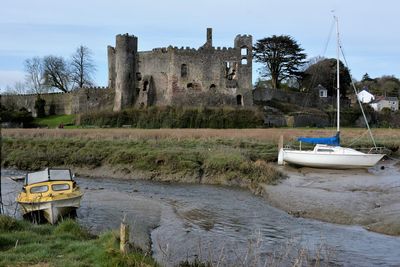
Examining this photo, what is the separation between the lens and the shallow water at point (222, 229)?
39.9 ft

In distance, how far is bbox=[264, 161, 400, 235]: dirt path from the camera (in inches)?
651

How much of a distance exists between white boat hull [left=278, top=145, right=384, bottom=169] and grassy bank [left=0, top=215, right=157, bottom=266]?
19.1 m

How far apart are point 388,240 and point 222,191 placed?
10379 mm

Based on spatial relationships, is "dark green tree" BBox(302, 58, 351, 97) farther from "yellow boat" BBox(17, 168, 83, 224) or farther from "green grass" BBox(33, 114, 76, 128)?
"yellow boat" BBox(17, 168, 83, 224)

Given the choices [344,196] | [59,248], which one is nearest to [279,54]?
[344,196]

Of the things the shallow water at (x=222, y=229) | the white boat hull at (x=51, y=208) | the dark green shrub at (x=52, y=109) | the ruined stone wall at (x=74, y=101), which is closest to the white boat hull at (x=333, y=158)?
the shallow water at (x=222, y=229)

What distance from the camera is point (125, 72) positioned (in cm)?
5866

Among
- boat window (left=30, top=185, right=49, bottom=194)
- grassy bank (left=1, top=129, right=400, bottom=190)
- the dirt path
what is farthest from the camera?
grassy bank (left=1, top=129, right=400, bottom=190)

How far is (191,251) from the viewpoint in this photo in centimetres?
1289

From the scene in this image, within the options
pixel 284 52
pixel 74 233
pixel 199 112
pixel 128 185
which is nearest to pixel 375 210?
pixel 74 233

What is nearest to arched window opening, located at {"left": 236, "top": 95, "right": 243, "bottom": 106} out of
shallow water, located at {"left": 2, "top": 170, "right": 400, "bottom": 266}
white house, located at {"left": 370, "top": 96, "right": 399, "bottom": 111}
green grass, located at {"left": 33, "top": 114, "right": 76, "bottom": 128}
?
green grass, located at {"left": 33, "top": 114, "right": 76, "bottom": 128}

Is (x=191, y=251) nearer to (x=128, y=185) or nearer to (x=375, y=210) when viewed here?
(x=375, y=210)

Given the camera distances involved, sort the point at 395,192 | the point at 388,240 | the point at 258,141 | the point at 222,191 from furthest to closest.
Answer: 1. the point at 258,141
2. the point at 222,191
3. the point at 395,192
4. the point at 388,240

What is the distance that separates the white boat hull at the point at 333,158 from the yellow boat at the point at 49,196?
16.1 meters
